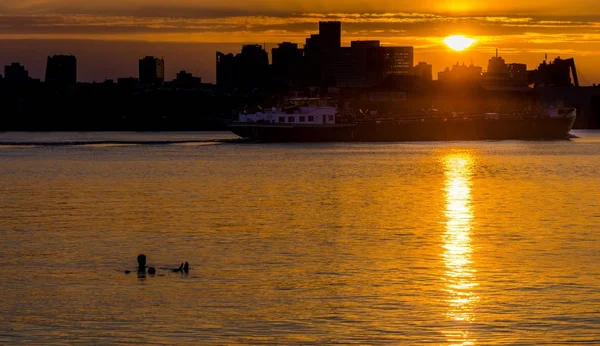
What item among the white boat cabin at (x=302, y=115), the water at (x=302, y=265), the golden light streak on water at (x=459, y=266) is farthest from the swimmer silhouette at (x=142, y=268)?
the white boat cabin at (x=302, y=115)

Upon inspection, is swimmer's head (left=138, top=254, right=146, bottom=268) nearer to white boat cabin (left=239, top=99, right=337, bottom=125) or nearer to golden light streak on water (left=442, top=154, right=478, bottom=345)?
golden light streak on water (left=442, top=154, right=478, bottom=345)

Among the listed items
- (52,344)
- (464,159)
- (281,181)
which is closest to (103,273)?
(52,344)

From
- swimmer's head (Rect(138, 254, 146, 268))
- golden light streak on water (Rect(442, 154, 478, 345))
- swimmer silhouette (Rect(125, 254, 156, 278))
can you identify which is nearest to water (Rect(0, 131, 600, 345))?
golden light streak on water (Rect(442, 154, 478, 345))

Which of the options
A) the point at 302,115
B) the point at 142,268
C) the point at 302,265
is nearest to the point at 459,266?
the point at 302,265

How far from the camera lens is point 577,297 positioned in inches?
1051

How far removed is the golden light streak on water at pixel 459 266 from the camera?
78.1ft

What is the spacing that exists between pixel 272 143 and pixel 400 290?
149 metres

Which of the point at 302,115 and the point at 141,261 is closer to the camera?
the point at 141,261

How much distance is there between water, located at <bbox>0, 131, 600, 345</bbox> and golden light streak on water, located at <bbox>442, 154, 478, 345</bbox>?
0.23ft

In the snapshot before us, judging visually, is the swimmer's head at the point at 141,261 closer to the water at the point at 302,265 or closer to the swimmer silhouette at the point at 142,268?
the swimmer silhouette at the point at 142,268

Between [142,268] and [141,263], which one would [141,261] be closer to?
[141,263]

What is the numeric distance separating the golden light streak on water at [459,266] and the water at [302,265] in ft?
0.23

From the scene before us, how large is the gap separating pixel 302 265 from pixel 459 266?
449 centimetres

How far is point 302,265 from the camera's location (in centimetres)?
3250
